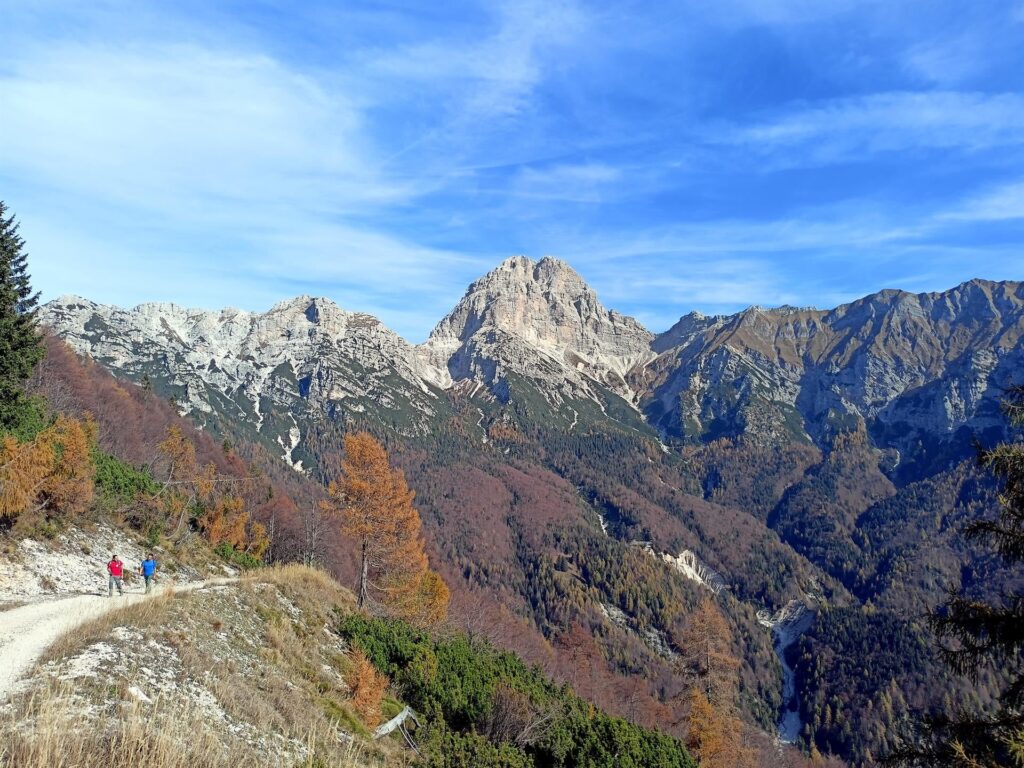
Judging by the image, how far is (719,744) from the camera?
36.0 meters

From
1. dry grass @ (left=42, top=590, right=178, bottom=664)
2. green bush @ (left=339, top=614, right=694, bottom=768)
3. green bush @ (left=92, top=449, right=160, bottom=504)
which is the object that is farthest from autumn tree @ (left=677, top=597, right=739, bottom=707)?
green bush @ (left=92, top=449, right=160, bottom=504)

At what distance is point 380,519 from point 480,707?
17.2 m

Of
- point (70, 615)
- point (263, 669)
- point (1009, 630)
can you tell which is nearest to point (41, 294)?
point (70, 615)

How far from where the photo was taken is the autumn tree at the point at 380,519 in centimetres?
3478

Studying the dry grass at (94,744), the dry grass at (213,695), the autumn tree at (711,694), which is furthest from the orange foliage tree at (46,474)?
the autumn tree at (711,694)

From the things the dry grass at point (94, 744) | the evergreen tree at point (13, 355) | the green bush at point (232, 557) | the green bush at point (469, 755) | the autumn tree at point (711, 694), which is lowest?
the autumn tree at point (711, 694)

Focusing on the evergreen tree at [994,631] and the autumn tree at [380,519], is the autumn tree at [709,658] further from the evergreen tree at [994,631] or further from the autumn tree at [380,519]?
the evergreen tree at [994,631]

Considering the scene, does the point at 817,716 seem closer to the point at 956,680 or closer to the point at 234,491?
the point at 956,680

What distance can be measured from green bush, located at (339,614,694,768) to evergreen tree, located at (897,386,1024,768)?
7.32 m

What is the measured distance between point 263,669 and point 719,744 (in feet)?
103

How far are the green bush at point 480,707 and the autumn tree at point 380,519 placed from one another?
29.8 feet

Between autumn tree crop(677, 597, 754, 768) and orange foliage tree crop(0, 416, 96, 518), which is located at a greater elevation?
orange foliage tree crop(0, 416, 96, 518)

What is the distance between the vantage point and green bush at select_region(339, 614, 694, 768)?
14.9 m

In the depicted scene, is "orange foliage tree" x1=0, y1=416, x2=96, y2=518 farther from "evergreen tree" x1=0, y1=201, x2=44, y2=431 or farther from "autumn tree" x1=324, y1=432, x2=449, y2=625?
"autumn tree" x1=324, y1=432, x2=449, y2=625
